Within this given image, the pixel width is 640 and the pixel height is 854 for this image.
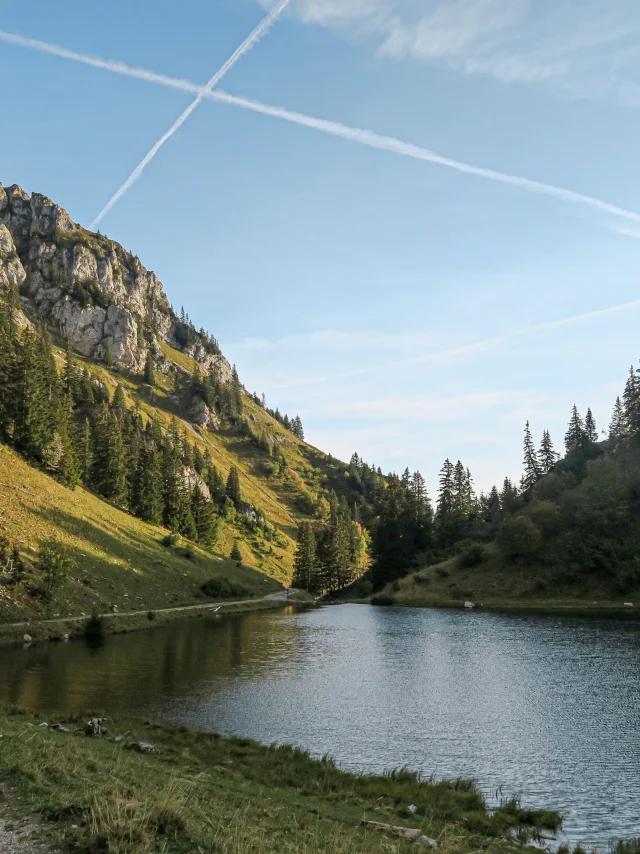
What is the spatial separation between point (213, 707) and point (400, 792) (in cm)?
1629

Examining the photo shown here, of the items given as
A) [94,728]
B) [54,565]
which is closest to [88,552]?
[54,565]

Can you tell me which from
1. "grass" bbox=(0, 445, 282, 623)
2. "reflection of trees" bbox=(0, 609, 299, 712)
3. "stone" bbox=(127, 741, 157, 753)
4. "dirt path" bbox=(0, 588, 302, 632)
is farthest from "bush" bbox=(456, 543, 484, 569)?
"stone" bbox=(127, 741, 157, 753)

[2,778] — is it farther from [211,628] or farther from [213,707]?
[211,628]

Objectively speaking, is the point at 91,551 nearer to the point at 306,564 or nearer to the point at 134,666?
the point at 134,666

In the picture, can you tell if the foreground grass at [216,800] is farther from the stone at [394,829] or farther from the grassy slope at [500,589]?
the grassy slope at [500,589]

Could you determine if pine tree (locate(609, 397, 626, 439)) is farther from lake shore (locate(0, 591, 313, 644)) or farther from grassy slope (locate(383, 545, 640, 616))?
lake shore (locate(0, 591, 313, 644))

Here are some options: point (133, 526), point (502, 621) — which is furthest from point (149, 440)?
point (502, 621)

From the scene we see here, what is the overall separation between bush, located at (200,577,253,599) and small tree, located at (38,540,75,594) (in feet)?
133

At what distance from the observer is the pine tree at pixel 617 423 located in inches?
5474

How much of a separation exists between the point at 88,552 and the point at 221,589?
96.0ft

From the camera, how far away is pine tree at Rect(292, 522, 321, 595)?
150 metres

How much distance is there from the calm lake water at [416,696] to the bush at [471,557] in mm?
51306

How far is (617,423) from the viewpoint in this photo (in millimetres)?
147750

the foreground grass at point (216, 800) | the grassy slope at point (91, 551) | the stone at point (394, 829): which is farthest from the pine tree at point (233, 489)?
the stone at point (394, 829)
